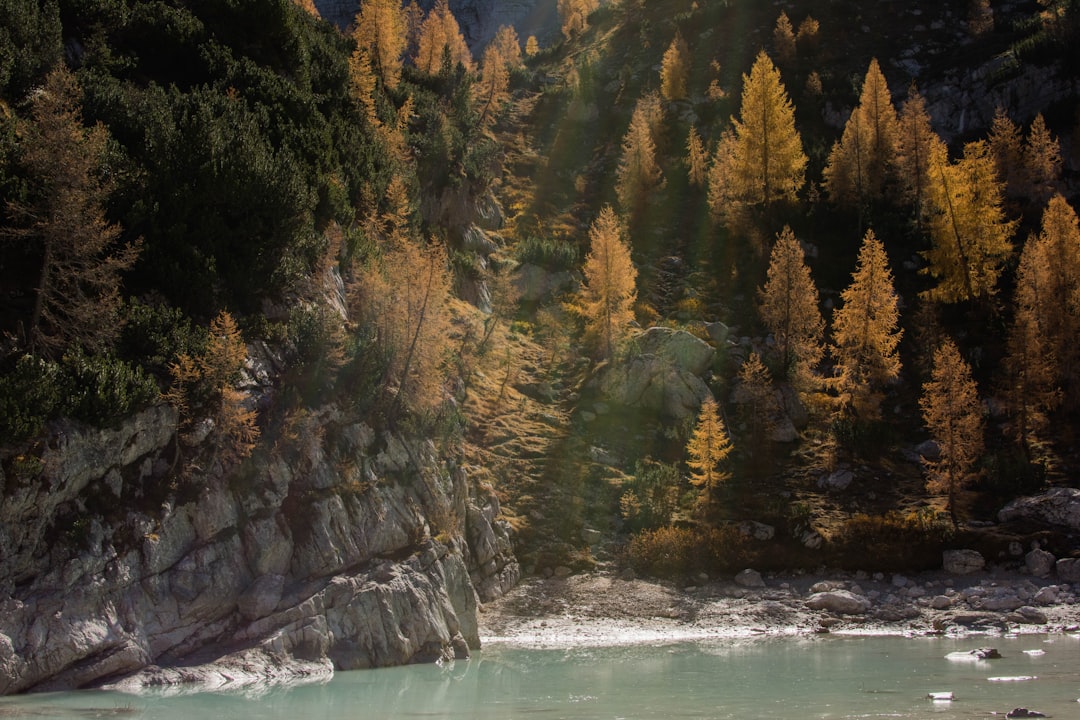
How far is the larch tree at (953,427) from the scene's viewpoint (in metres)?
38.2

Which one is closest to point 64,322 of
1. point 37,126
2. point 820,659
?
point 37,126

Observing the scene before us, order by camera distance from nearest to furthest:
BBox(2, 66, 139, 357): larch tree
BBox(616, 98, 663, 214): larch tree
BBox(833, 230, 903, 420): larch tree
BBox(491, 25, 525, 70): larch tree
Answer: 1. BBox(2, 66, 139, 357): larch tree
2. BBox(833, 230, 903, 420): larch tree
3. BBox(616, 98, 663, 214): larch tree
4. BBox(491, 25, 525, 70): larch tree

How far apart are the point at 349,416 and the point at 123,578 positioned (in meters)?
10.3

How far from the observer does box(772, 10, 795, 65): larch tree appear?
8406cm

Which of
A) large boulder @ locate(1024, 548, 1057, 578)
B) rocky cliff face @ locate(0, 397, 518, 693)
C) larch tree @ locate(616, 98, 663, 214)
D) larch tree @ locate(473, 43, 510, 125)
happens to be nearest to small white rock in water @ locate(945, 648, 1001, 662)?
large boulder @ locate(1024, 548, 1057, 578)

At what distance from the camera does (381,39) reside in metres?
60.6

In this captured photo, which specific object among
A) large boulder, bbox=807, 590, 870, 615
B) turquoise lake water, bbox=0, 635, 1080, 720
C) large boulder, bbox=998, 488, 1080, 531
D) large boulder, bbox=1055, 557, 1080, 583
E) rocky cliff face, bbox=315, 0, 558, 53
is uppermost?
rocky cliff face, bbox=315, 0, 558, 53

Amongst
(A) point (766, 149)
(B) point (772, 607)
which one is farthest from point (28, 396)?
(A) point (766, 149)

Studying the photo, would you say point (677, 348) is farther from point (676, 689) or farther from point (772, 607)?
point (676, 689)

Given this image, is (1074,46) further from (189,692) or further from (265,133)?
(189,692)

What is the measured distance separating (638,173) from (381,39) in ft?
70.6

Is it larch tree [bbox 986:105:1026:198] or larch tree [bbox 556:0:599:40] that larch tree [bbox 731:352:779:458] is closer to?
larch tree [bbox 986:105:1026:198]

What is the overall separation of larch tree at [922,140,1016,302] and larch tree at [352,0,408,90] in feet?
122

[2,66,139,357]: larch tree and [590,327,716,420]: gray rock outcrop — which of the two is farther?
[590,327,716,420]: gray rock outcrop
